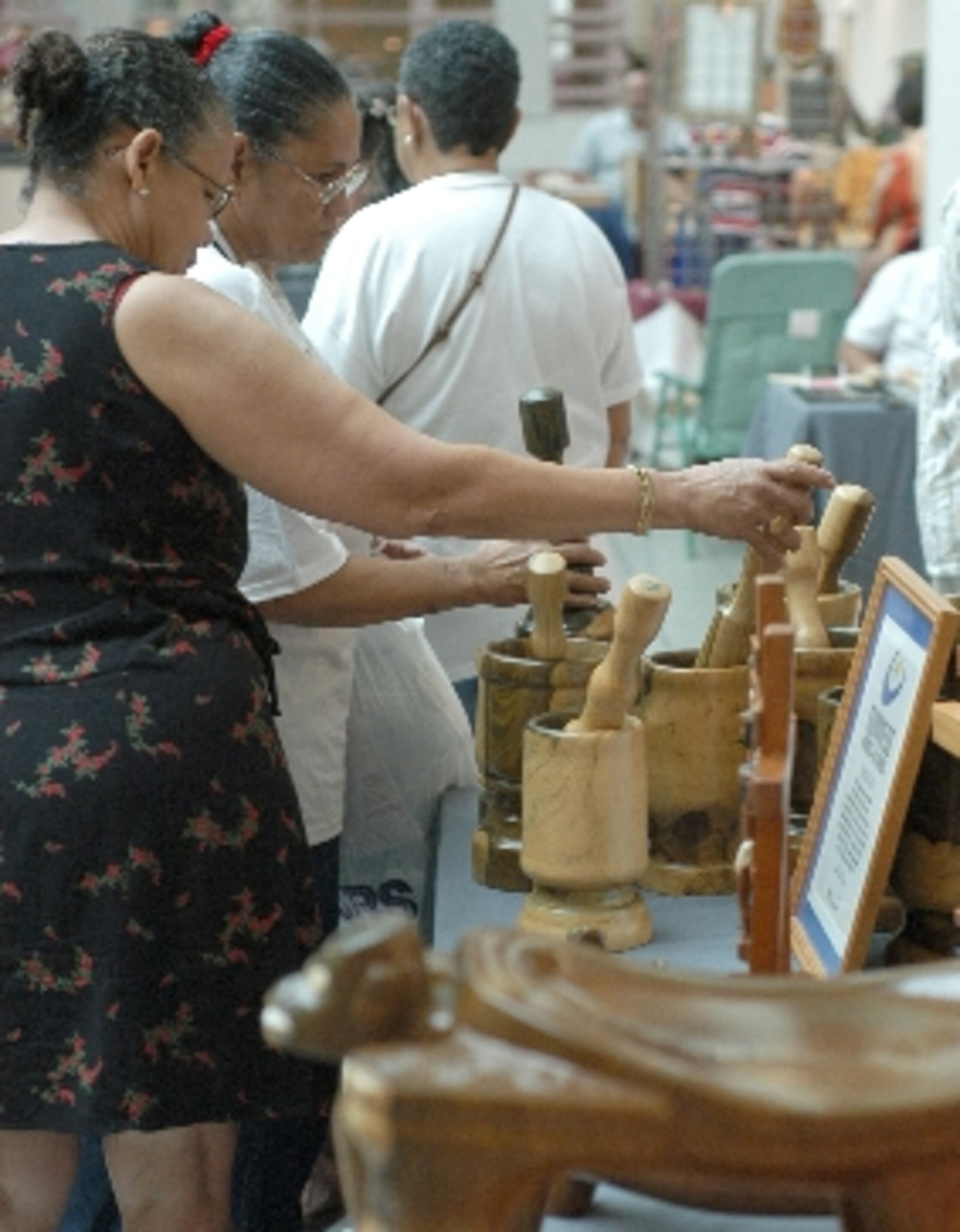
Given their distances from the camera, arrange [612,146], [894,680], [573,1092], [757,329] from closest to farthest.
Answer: [573,1092]
[894,680]
[757,329]
[612,146]

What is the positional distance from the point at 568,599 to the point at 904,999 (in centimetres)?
103

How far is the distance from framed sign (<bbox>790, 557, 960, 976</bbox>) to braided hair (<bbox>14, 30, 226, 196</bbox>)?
26.7 inches

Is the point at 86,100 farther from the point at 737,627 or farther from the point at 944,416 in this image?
the point at 944,416

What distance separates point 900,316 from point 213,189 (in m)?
4.32

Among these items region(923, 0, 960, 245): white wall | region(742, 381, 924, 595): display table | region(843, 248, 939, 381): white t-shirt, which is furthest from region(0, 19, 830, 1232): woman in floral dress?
region(923, 0, 960, 245): white wall

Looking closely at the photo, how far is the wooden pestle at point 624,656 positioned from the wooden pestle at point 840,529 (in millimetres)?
249

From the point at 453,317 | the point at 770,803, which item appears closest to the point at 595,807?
the point at 770,803

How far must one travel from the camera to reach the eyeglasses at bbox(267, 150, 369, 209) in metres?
2.11

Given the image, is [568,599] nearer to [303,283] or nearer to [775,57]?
[303,283]

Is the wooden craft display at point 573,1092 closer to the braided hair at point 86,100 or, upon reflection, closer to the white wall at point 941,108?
the braided hair at point 86,100

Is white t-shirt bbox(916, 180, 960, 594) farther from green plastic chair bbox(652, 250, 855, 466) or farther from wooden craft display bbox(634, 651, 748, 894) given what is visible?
green plastic chair bbox(652, 250, 855, 466)

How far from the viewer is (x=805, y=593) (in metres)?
1.81

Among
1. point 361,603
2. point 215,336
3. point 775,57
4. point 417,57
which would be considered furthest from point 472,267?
point 775,57

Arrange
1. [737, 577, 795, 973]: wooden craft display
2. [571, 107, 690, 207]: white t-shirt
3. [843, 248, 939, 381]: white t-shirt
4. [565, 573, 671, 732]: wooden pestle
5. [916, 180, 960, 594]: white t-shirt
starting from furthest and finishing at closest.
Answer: [571, 107, 690, 207]: white t-shirt
[843, 248, 939, 381]: white t-shirt
[916, 180, 960, 594]: white t-shirt
[565, 573, 671, 732]: wooden pestle
[737, 577, 795, 973]: wooden craft display
